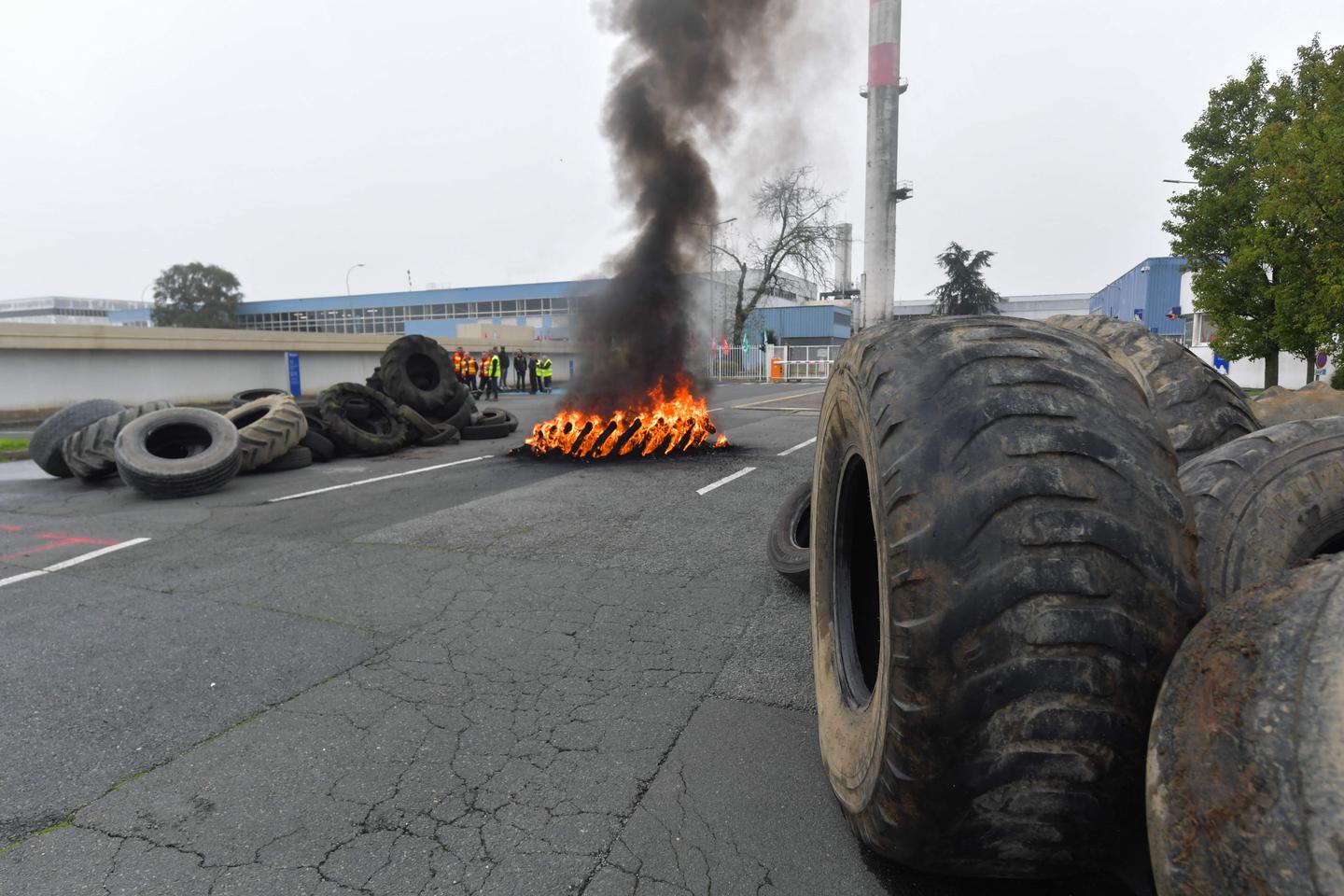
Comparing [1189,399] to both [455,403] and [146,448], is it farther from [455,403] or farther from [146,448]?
[455,403]

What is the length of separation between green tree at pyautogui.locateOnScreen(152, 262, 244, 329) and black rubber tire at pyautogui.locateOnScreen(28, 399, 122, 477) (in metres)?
70.0

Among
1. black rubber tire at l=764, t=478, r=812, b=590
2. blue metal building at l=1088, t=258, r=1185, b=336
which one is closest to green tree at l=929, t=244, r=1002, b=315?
blue metal building at l=1088, t=258, r=1185, b=336

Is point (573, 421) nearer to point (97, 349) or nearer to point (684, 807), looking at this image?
point (684, 807)

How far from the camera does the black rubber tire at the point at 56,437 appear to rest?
9609mm

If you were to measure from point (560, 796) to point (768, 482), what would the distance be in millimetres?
6531

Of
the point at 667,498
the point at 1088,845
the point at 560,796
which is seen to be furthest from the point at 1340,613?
the point at 667,498

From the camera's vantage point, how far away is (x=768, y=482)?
28.7ft

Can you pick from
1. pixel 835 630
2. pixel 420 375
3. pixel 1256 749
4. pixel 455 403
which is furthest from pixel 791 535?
pixel 420 375

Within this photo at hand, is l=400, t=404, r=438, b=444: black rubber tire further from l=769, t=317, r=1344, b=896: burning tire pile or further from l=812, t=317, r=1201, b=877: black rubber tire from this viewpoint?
l=812, t=317, r=1201, b=877: black rubber tire

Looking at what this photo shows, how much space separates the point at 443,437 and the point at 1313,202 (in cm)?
1724

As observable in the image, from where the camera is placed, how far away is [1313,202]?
13766 mm

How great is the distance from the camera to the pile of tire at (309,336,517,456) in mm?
11844

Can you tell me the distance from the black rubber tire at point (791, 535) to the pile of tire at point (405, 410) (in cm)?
894

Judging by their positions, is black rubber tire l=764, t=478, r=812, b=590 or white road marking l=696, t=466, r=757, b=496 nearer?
black rubber tire l=764, t=478, r=812, b=590
